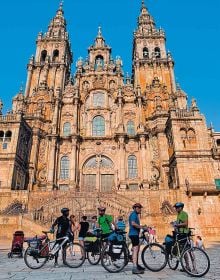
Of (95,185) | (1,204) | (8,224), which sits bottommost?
(8,224)

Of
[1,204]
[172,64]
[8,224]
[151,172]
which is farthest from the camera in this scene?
[172,64]

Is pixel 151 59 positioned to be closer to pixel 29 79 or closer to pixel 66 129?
pixel 66 129

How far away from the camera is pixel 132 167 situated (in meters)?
33.7

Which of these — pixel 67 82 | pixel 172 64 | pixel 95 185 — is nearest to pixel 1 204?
pixel 95 185

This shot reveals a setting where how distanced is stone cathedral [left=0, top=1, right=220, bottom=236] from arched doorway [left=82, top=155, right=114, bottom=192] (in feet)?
0.44

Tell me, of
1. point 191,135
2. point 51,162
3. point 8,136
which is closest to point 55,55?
point 8,136

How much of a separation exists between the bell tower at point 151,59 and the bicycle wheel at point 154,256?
111ft

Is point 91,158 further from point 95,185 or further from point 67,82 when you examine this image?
point 67,82

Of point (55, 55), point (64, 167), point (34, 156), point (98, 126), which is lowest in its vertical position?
point (64, 167)

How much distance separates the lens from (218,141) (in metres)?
35.9

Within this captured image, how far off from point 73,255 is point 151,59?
3857 centimetres

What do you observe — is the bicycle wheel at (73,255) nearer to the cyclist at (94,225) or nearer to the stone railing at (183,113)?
the cyclist at (94,225)

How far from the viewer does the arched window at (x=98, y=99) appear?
38531 mm

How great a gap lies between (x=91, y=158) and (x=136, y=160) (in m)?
6.20
